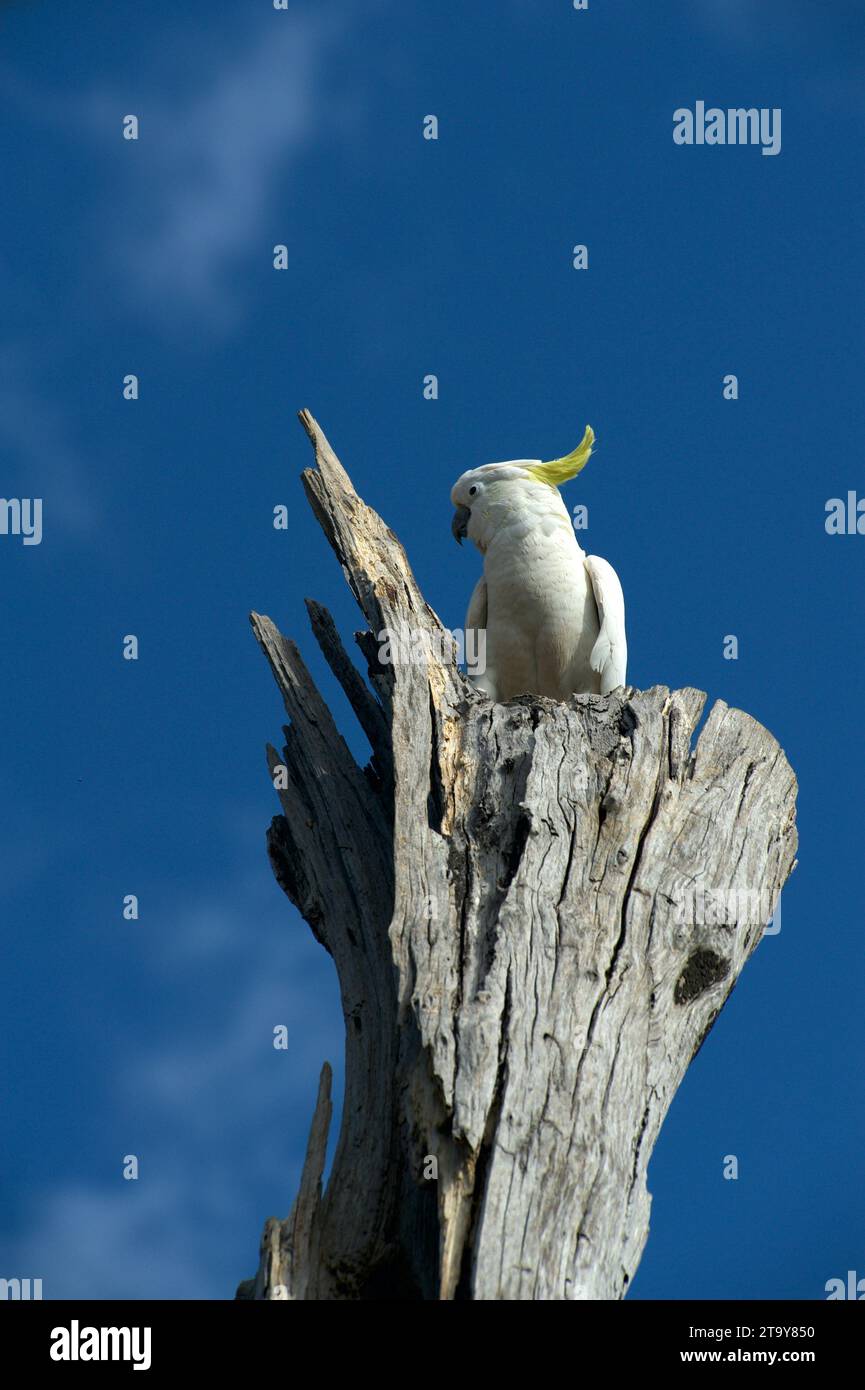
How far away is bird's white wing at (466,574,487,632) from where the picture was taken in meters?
10.0

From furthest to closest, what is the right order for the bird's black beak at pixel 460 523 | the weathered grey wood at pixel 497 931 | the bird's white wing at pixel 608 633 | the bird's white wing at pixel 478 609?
the bird's black beak at pixel 460 523, the bird's white wing at pixel 478 609, the bird's white wing at pixel 608 633, the weathered grey wood at pixel 497 931

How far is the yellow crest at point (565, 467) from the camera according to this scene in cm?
1018

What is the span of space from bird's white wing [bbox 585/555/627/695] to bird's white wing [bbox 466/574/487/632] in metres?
0.77

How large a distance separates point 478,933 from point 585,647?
3.59 metres

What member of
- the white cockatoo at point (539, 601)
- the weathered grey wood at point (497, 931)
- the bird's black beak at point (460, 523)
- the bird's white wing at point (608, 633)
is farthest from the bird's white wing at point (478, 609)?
the weathered grey wood at point (497, 931)

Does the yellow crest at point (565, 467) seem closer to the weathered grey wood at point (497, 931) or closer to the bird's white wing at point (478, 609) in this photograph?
the bird's white wing at point (478, 609)

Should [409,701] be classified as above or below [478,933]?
above

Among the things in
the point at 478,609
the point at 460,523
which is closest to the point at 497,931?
the point at 478,609

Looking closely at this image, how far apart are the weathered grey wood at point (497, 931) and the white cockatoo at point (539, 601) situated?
128cm

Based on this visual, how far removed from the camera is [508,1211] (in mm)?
5430

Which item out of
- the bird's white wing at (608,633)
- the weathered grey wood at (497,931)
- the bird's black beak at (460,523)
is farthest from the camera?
the bird's black beak at (460,523)

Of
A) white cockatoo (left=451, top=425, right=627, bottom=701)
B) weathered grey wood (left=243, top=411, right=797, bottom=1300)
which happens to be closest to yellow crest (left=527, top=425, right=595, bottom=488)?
white cockatoo (left=451, top=425, right=627, bottom=701)
